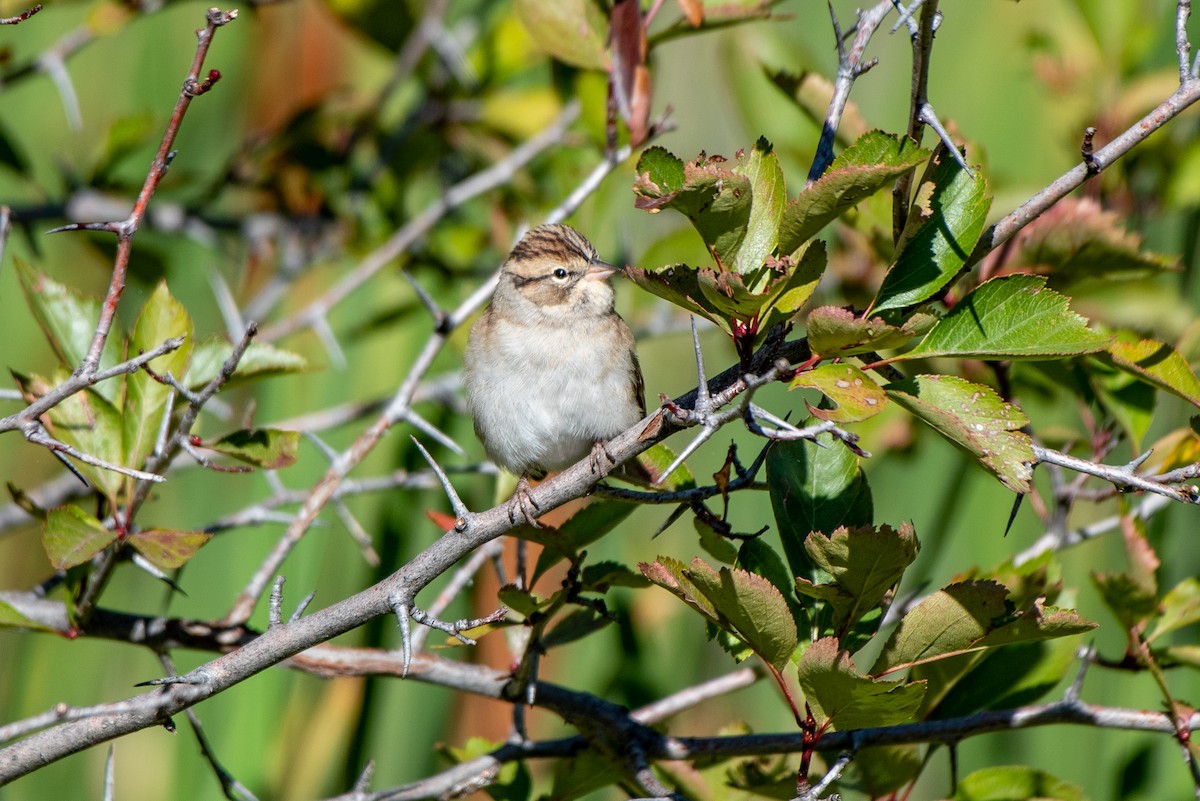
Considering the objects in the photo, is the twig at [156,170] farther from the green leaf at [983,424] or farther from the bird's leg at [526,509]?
the green leaf at [983,424]

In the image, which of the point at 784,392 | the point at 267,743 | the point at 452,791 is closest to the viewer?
the point at 452,791

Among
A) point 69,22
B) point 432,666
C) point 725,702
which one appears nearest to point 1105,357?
point 432,666

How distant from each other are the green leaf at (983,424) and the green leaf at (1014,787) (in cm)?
96

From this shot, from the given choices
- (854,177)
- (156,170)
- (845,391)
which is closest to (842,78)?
(854,177)

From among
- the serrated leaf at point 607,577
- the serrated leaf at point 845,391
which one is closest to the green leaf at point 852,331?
the serrated leaf at point 845,391

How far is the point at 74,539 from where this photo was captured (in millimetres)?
1926

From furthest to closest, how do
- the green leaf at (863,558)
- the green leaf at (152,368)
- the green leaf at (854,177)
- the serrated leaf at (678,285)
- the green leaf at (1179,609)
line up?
1. the green leaf at (1179,609)
2. the green leaf at (152,368)
3. the green leaf at (863,558)
4. the serrated leaf at (678,285)
5. the green leaf at (854,177)

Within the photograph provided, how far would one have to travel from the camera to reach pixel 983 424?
1417mm

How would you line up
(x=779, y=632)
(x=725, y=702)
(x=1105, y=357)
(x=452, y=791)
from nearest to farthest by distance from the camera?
(x=779, y=632)
(x=1105, y=357)
(x=452, y=791)
(x=725, y=702)

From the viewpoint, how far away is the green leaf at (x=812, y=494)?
1.86 meters

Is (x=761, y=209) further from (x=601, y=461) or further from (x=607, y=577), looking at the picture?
(x=607, y=577)

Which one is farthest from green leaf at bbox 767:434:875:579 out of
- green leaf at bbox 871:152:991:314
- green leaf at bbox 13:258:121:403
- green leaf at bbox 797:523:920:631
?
green leaf at bbox 13:258:121:403

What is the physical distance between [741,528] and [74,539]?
1.81 meters

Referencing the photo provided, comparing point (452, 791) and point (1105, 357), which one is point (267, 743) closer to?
point (452, 791)
